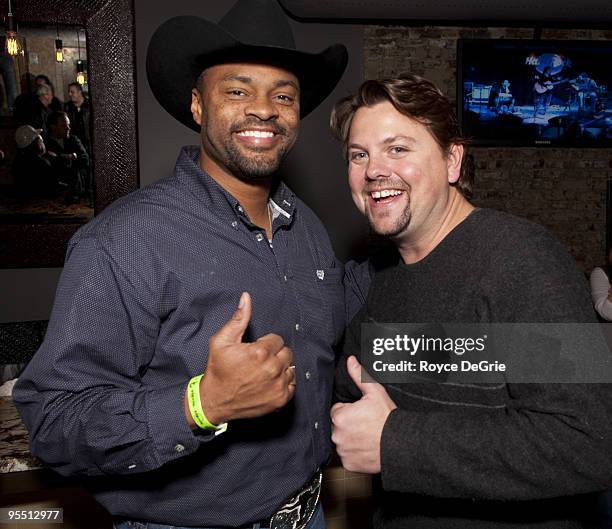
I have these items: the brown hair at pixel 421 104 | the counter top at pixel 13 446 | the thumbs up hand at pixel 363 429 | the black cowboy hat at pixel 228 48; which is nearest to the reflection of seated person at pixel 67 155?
the counter top at pixel 13 446

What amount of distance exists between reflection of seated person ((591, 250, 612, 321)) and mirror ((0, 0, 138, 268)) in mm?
3592

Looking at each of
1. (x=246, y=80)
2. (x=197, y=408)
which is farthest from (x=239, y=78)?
(x=197, y=408)

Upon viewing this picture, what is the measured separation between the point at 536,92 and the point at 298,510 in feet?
14.6

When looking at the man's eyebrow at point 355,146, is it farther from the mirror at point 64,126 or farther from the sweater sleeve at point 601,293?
the sweater sleeve at point 601,293

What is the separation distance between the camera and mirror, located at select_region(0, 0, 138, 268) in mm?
4098

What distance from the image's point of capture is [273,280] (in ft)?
5.39

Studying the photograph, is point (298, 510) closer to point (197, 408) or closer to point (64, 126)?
point (197, 408)

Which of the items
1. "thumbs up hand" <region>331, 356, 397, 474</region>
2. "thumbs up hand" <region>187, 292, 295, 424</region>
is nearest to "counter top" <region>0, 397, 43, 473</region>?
"thumbs up hand" <region>187, 292, 295, 424</region>

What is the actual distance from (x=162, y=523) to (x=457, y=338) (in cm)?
89

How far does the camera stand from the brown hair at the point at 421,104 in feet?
5.35

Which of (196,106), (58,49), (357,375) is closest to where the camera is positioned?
(357,375)

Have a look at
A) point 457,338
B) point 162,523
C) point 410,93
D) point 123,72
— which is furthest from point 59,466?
point 123,72

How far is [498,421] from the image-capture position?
4.16 feet

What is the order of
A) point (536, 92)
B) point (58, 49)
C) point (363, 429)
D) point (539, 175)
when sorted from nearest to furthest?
point (363, 429), point (58, 49), point (536, 92), point (539, 175)
